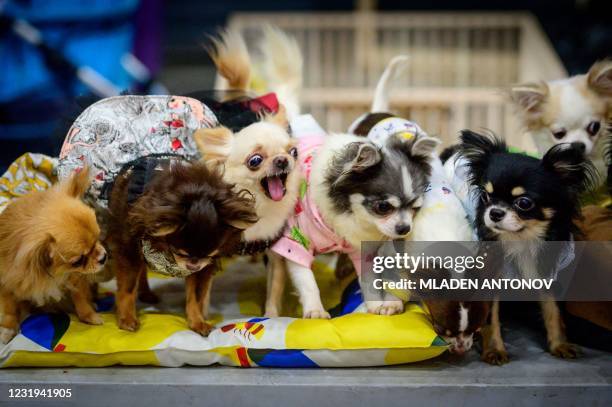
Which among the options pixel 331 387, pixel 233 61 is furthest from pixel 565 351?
pixel 233 61

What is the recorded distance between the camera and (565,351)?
5.43 feet

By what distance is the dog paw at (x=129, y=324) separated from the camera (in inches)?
65.9

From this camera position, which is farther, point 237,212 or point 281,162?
point 281,162

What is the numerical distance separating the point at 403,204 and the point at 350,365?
473mm

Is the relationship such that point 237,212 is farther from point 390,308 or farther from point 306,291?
point 390,308

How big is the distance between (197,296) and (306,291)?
0.33 m

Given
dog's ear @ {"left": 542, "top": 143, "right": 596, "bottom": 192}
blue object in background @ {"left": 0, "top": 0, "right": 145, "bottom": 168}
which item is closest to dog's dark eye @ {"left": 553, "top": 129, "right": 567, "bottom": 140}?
dog's ear @ {"left": 542, "top": 143, "right": 596, "bottom": 192}

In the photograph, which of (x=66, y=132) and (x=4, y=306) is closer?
(x=4, y=306)

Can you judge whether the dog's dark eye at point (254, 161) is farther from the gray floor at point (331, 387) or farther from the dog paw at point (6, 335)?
the dog paw at point (6, 335)

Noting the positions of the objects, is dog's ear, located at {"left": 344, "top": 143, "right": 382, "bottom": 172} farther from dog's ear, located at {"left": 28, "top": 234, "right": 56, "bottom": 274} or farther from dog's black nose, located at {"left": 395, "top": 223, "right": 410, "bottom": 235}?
dog's ear, located at {"left": 28, "top": 234, "right": 56, "bottom": 274}

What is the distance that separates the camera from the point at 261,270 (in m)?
2.43

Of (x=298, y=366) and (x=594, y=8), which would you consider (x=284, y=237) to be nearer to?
(x=298, y=366)

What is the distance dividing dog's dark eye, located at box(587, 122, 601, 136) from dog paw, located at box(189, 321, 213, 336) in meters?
1.45

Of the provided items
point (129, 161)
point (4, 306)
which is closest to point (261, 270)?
point (129, 161)
